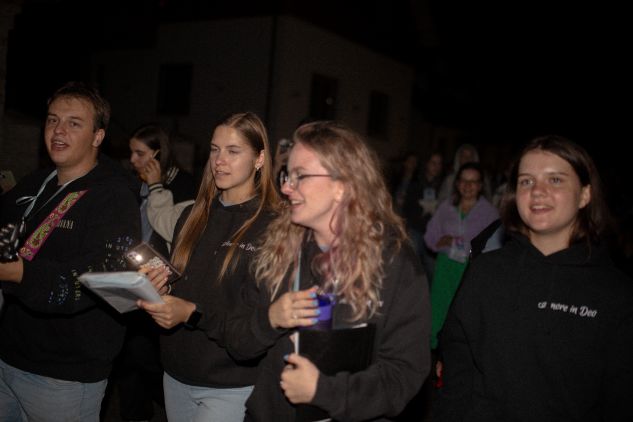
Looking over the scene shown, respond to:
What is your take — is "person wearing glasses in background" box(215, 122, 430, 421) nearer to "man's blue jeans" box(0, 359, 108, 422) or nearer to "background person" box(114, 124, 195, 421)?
"man's blue jeans" box(0, 359, 108, 422)

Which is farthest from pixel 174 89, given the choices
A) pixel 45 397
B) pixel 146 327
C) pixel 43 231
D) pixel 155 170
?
pixel 45 397

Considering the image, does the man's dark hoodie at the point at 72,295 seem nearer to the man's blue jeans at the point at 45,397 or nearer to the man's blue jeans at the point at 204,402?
the man's blue jeans at the point at 45,397

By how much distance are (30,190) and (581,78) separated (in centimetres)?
3113

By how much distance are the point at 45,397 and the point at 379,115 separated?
18.5m

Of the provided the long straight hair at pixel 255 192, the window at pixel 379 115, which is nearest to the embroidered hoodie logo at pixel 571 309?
the long straight hair at pixel 255 192

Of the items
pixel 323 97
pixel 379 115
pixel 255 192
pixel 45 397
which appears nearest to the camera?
pixel 45 397

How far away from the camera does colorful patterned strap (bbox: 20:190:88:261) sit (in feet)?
8.66

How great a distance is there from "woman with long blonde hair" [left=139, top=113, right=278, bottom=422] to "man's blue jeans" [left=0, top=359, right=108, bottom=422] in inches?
Result: 16.5

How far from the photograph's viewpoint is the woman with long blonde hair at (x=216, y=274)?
102 inches

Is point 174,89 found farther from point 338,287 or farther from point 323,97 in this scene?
point 338,287

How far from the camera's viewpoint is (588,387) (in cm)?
217

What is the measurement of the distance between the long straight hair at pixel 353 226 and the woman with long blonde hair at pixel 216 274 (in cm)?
47

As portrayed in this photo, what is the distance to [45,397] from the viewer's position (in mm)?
2604

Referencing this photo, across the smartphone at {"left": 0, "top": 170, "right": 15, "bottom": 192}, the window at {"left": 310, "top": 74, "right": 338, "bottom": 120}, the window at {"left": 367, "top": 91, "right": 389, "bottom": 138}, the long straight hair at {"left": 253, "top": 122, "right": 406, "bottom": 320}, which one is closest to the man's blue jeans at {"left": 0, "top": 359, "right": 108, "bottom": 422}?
the long straight hair at {"left": 253, "top": 122, "right": 406, "bottom": 320}
